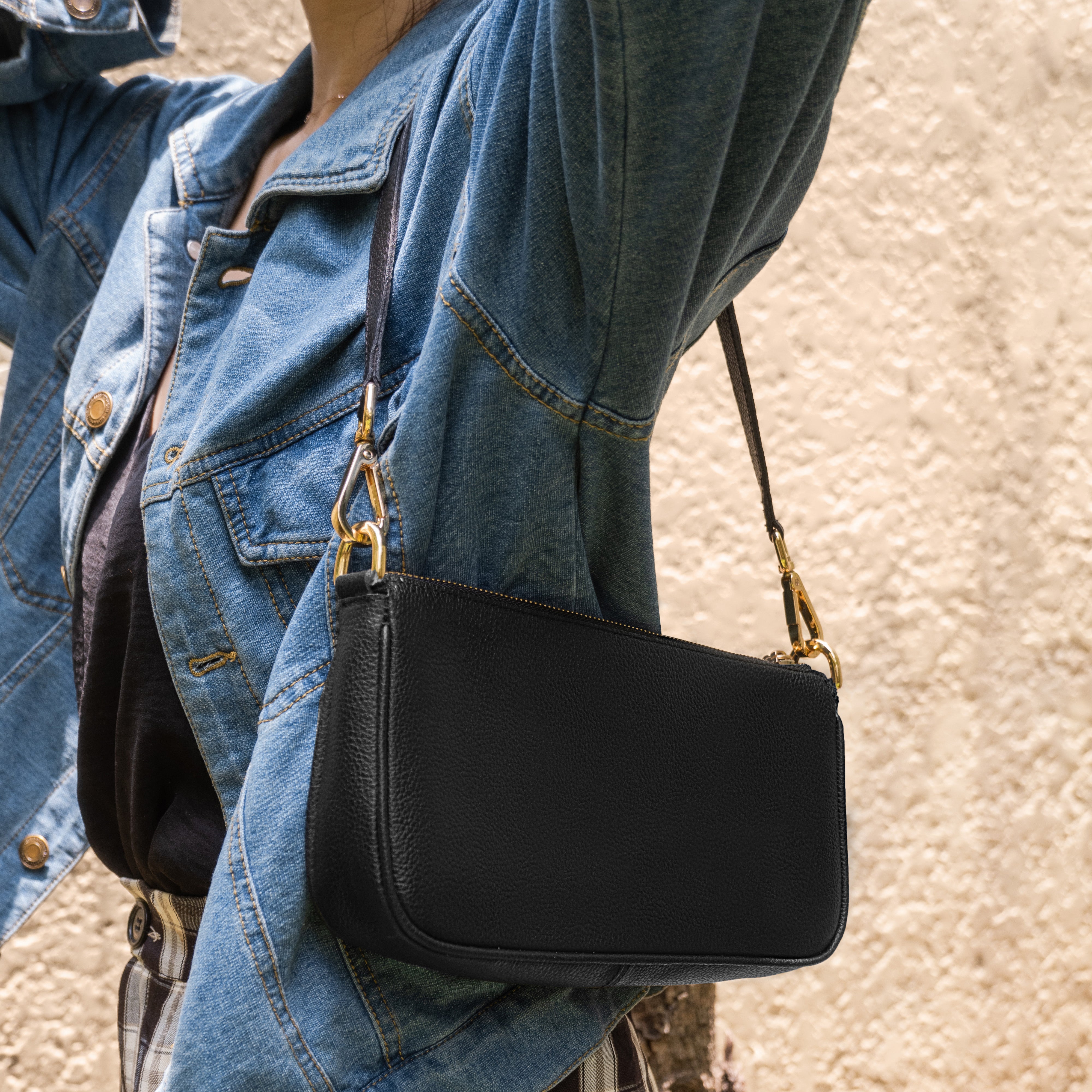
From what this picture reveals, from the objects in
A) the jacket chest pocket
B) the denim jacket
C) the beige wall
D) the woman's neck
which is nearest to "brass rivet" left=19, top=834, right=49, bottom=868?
the denim jacket

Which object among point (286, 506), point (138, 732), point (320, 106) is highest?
point (320, 106)

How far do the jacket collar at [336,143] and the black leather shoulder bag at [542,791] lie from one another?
20 millimetres

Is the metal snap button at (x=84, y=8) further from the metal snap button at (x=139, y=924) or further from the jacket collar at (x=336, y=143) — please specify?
the metal snap button at (x=139, y=924)

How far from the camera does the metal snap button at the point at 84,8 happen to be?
741 millimetres

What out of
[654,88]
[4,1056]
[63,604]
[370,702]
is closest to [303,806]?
[370,702]

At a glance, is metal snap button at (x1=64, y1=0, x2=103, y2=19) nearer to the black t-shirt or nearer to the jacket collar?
the jacket collar

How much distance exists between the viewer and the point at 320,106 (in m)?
0.65

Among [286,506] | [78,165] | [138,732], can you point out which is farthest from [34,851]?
[78,165]

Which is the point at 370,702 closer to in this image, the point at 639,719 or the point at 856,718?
the point at 639,719

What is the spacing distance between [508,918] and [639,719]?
0.35ft

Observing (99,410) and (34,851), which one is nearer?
(99,410)

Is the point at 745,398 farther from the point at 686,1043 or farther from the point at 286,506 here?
the point at 686,1043

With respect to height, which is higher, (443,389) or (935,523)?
(443,389)

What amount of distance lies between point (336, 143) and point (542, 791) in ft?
1.20
